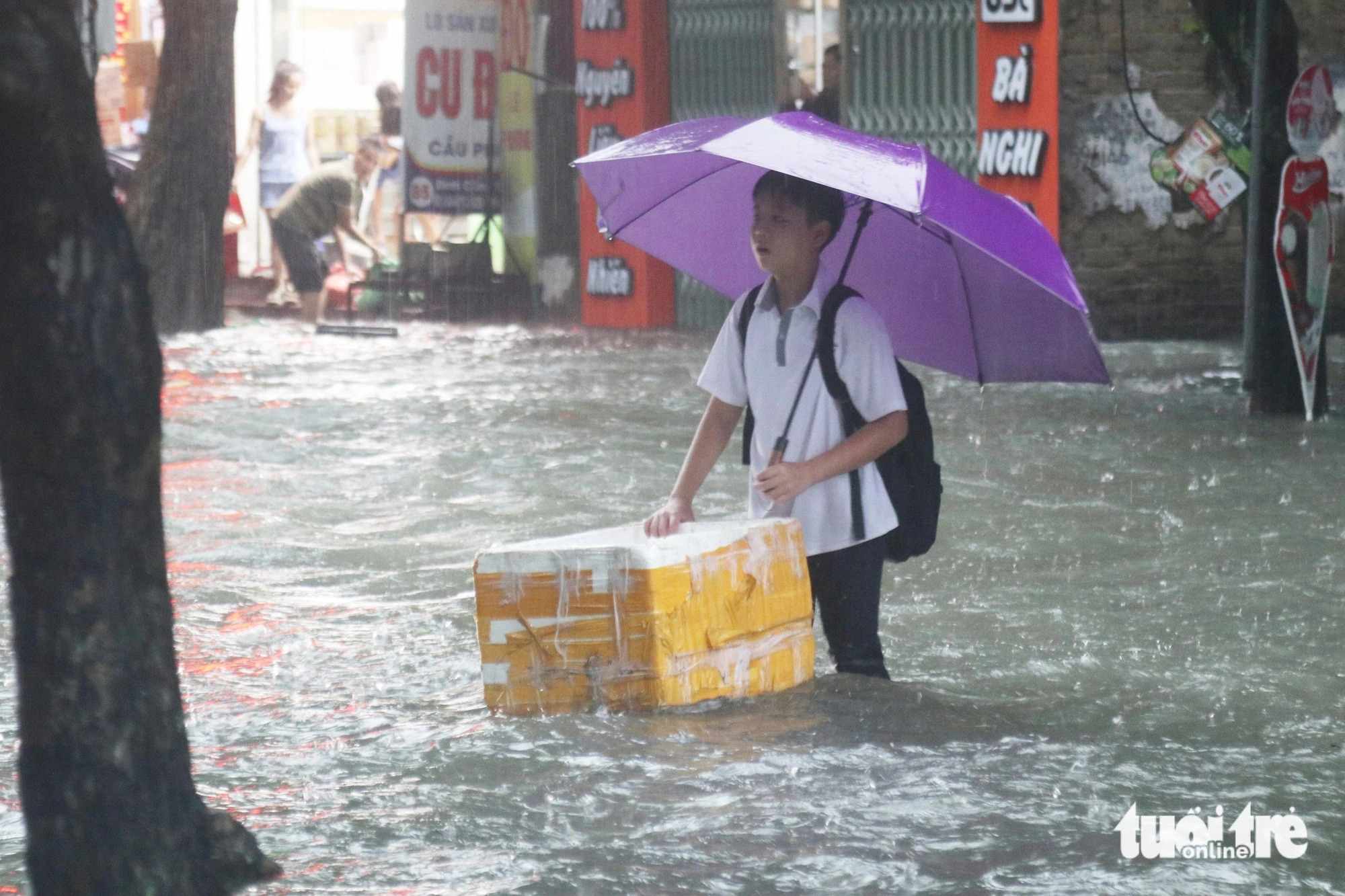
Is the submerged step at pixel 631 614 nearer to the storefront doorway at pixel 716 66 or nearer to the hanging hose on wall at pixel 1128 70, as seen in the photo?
the hanging hose on wall at pixel 1128 70

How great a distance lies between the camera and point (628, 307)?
61.2ft

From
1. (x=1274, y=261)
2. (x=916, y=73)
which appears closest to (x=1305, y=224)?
(x=1274, y=261)

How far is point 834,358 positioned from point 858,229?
0.46m

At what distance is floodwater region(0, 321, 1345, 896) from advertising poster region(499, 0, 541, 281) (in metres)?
7.96

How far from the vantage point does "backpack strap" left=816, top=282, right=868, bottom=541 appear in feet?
16.5

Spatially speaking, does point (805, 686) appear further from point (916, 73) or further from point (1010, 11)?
point (916, 73)

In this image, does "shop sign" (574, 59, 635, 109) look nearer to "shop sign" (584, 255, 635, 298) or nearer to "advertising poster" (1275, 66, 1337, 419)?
"shop sign" (584, 255, 635, 298)

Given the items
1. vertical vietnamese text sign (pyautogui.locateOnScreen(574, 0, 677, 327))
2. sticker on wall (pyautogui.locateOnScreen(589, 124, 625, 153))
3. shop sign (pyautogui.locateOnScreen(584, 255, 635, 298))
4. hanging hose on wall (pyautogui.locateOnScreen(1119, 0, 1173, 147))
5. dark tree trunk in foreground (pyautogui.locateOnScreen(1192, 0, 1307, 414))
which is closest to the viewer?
dark tree trunk in foreground (pyautogui.locateOnScreen(1192, 0, 1307, 414))

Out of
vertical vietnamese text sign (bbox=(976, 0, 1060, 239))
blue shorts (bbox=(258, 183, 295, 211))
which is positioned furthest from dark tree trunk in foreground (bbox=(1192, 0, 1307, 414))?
blue shorts (bbox=(258, 183, 295, 211))

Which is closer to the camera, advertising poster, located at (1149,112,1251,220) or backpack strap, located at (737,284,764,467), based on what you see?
backpack strap, located at (737,284,764,467)

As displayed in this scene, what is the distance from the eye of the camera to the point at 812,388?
16.7 ft

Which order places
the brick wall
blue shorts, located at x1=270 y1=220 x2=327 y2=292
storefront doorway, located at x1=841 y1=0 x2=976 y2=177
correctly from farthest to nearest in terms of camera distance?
blue shorts, located at x1=270 y1=220 x2=327 y2=292, storefront doorway, located at x1=841 y1=0 x2=976 y2=177, the brick wall

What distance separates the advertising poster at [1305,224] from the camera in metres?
11.5

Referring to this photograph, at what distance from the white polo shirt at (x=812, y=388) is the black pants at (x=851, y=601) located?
64 mm
